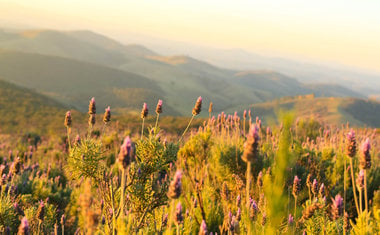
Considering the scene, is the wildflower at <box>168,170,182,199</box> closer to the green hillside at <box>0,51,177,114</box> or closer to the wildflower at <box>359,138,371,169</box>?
the wildflower at <box>359,138,371,169</box>

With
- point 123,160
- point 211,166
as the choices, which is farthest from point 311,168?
point 123,160

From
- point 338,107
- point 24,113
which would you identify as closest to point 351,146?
point 24,113

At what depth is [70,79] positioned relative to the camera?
94.1 meters

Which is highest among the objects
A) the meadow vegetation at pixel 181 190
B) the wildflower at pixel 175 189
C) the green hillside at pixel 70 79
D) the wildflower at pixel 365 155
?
the wildflower at pixel 365 155

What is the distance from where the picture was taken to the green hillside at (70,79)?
78.8m

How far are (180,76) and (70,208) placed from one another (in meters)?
146

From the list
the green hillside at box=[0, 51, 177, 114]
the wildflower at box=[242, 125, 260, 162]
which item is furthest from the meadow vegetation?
the green hillside at box=[0, 51, 177, 114]

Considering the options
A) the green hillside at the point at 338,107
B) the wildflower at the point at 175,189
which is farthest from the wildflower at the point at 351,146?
the green hillside at the point at 338,107

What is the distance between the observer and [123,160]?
144 cm

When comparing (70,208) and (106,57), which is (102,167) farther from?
(106,57)

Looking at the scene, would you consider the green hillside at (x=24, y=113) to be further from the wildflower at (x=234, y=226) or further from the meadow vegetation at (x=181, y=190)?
the wildflower at (x=234, y=226)

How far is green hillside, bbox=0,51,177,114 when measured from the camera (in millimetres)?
78812

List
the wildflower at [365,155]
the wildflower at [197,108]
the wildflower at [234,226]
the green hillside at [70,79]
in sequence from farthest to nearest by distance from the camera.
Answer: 1. the green hillside at [70,79]
2. the wildflower at [197,108]
3. the wildflower at [234,226]
4. the wildflower at [365,155]

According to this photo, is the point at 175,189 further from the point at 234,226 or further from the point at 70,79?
the point at 70,79
